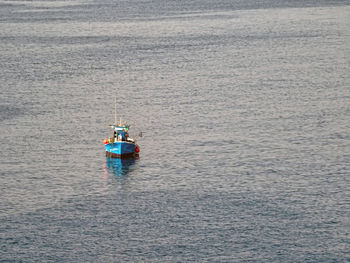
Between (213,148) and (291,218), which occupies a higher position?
(213,148)

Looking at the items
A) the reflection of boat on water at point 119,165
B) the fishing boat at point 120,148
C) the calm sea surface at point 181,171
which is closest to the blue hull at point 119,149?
the fishing boat at point 120,148

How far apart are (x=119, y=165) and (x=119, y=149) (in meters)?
3.17

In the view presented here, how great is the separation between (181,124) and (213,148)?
16747mm

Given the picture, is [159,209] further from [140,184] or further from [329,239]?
[329,239]

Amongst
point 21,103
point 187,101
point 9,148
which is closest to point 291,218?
point 9,148

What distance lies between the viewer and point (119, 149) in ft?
394

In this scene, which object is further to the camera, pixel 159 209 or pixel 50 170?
pixel 50 170

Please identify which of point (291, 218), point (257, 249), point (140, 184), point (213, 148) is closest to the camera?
point (257, 249)


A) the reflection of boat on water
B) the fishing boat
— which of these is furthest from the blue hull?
the reflection of boat on water

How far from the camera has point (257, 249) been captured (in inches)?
3383

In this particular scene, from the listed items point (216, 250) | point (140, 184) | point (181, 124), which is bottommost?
point (216, 250)

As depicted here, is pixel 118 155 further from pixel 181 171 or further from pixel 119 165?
pixel 181 171

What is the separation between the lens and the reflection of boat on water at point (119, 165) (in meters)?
115

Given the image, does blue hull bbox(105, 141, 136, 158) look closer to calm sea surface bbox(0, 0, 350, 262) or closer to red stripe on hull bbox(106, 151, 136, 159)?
red stripe on hull bbox(106, 151, 136, 159)
